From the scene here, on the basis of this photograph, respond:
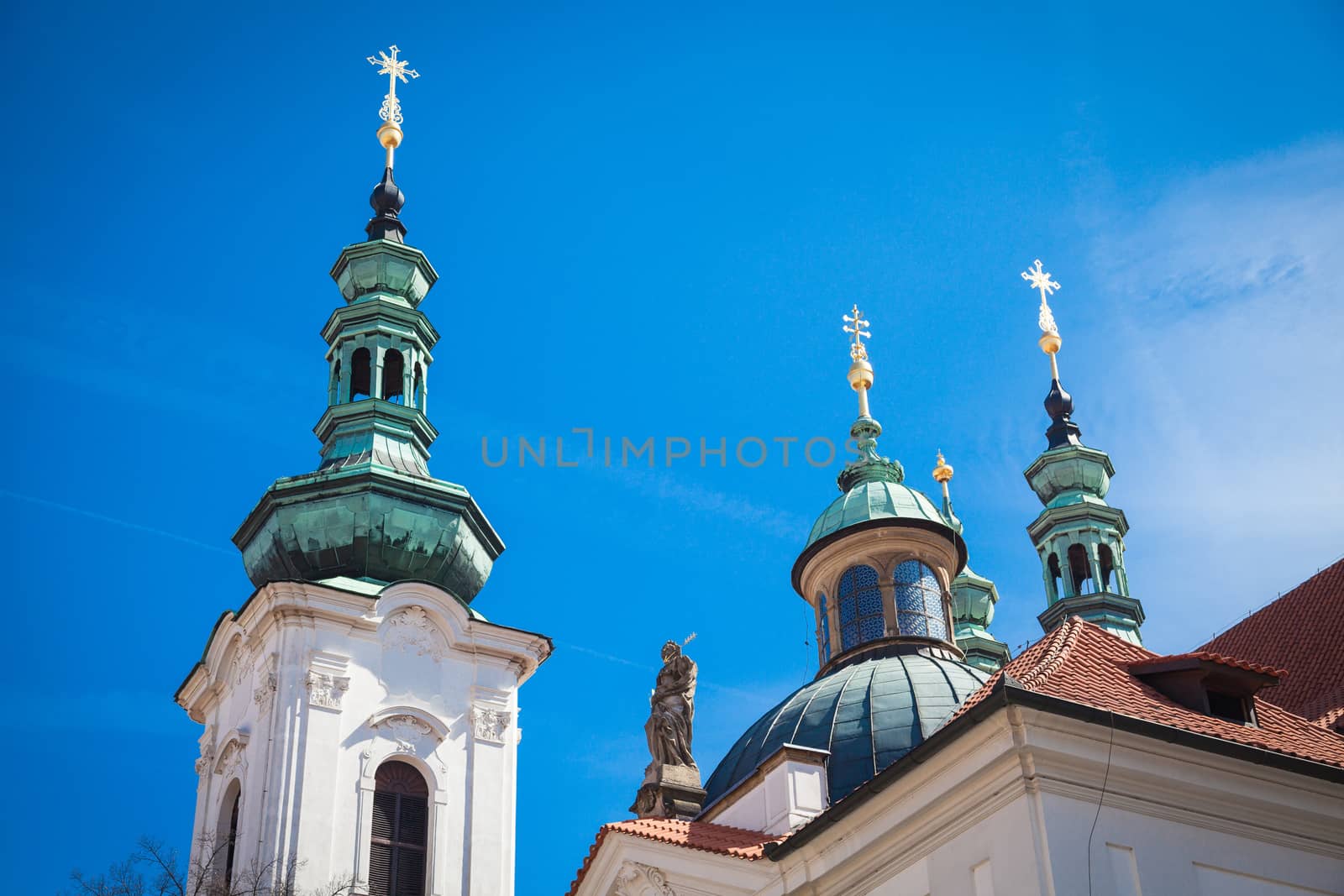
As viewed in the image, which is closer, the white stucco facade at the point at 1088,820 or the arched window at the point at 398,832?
the white stucco facade at the point at 1088,820

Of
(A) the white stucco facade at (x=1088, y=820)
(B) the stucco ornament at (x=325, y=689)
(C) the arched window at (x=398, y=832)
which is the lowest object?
(A) the white stucco facade at (x=1088, y=820)

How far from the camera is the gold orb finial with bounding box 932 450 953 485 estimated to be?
42312 mm

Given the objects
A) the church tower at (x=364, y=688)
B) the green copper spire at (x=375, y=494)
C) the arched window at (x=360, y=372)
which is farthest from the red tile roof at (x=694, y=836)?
the arched window at (x=360, y=372)

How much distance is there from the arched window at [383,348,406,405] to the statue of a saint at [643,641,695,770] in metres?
15.2

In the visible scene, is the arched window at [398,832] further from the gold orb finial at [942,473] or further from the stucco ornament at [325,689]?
the gold orb finial at [942,473]

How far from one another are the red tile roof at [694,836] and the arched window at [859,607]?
34.4 feet

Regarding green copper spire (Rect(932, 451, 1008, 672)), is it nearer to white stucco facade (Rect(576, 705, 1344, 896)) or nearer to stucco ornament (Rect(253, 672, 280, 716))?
stucco ornament (Rect(253, 672, 280, 716))

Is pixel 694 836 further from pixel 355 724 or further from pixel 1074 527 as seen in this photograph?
pixel 1074 527

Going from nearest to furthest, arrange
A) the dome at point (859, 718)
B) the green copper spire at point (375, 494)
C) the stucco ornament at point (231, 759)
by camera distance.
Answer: the dome at point (859, 718)
the stucco ornament at point (231, 759)
the green copper spire at point (375, 494)

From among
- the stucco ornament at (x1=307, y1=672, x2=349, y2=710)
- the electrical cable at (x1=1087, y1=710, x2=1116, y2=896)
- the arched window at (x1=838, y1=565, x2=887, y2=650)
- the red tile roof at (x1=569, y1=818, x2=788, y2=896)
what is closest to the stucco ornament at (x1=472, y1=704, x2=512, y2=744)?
the stucco ornament at (x1=307, y1=672, x2=349, y2=710)

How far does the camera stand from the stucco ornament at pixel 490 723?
33188 mm

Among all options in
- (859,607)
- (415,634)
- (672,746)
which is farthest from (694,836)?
(415,634)

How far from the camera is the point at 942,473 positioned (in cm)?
4241

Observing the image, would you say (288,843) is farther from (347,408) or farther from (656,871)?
(656,871)
